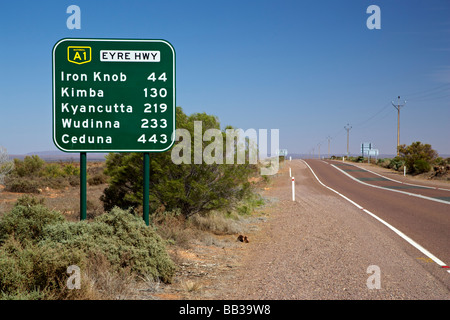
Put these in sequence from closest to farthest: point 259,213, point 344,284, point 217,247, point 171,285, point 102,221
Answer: point 344,284
point 171,285
point 102,221
point 217,247
point 259,213

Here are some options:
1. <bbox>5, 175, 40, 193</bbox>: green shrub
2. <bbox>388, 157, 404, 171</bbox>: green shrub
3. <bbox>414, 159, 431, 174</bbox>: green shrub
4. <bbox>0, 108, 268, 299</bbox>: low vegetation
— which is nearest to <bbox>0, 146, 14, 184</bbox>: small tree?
<bbox>5, 175, 40, 193</bbox>: green shrub

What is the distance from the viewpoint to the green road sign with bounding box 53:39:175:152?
24.1 feet

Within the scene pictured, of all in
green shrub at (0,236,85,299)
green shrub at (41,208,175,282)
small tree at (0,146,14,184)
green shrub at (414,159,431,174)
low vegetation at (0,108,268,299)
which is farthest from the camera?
green shrub at (414,159,431,174)

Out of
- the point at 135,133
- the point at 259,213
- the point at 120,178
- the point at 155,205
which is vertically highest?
the point at 135,133

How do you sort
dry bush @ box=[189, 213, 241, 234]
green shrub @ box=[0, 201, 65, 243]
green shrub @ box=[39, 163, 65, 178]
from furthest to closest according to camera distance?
green shrub @ box=[39, 163, 65, 178] → dry bush @ box=[189, 213, 241, 234] → green shrub @ box=[0, 201, 65, 243]

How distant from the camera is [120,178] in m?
11.1

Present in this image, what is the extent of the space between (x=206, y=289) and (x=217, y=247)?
10.7 feet

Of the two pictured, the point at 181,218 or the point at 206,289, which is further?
the point at 181,218

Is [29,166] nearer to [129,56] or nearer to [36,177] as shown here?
[36,177]

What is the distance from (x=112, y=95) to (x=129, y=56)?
0.85 metres

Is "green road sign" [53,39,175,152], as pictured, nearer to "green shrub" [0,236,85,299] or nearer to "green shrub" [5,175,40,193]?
"green shrub" [0,236,85,299]
